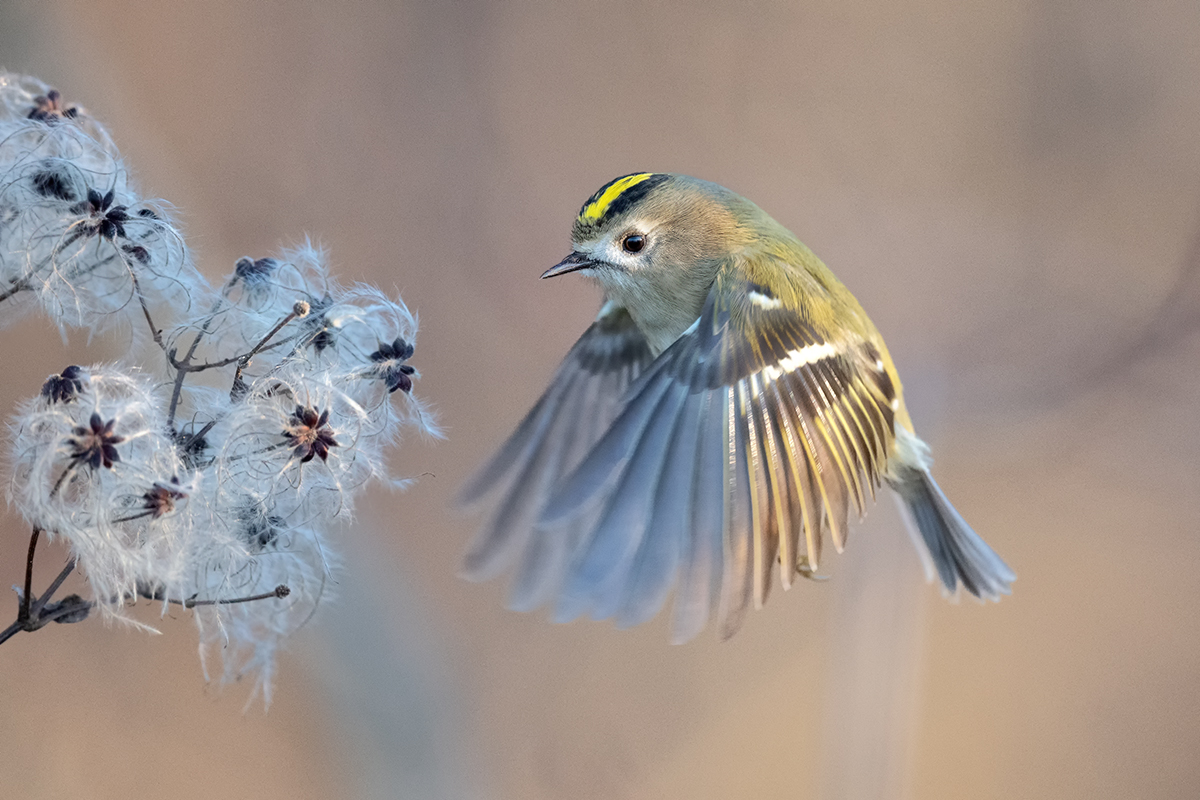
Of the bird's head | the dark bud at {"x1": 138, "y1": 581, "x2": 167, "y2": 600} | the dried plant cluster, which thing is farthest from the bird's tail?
the dark bud at {"x1": 138, "y1": 581, "x2": 167, "y2": 600}

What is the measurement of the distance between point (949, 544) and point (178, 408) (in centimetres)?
91

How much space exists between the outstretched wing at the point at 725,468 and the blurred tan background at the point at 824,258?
19.4 inches

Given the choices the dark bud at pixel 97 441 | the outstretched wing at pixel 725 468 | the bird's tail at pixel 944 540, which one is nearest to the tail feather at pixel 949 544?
the bird's tail at pixel 944 540

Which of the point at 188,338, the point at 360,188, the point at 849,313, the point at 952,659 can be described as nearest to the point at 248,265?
the point at 188,338

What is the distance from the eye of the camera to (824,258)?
142 cm

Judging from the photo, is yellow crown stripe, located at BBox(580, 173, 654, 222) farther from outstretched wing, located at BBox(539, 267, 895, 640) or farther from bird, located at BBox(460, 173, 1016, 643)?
outstretched wing, located at BBox(539, 267, 895, 640)

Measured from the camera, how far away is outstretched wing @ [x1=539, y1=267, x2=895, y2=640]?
59 cm

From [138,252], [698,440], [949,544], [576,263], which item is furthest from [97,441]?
[949,544]

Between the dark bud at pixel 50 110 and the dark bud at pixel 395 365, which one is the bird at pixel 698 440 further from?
the dark bud at pixel 50 110

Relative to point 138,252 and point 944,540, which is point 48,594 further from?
point 944,540

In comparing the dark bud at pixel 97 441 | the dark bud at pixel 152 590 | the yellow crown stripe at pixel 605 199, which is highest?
the yellow crown stripe at pixel 605 199

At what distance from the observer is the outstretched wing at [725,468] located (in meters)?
0.59

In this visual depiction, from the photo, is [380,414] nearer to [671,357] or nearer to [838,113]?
[671,357]

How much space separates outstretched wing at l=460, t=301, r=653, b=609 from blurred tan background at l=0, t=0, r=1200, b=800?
0.31 metres
